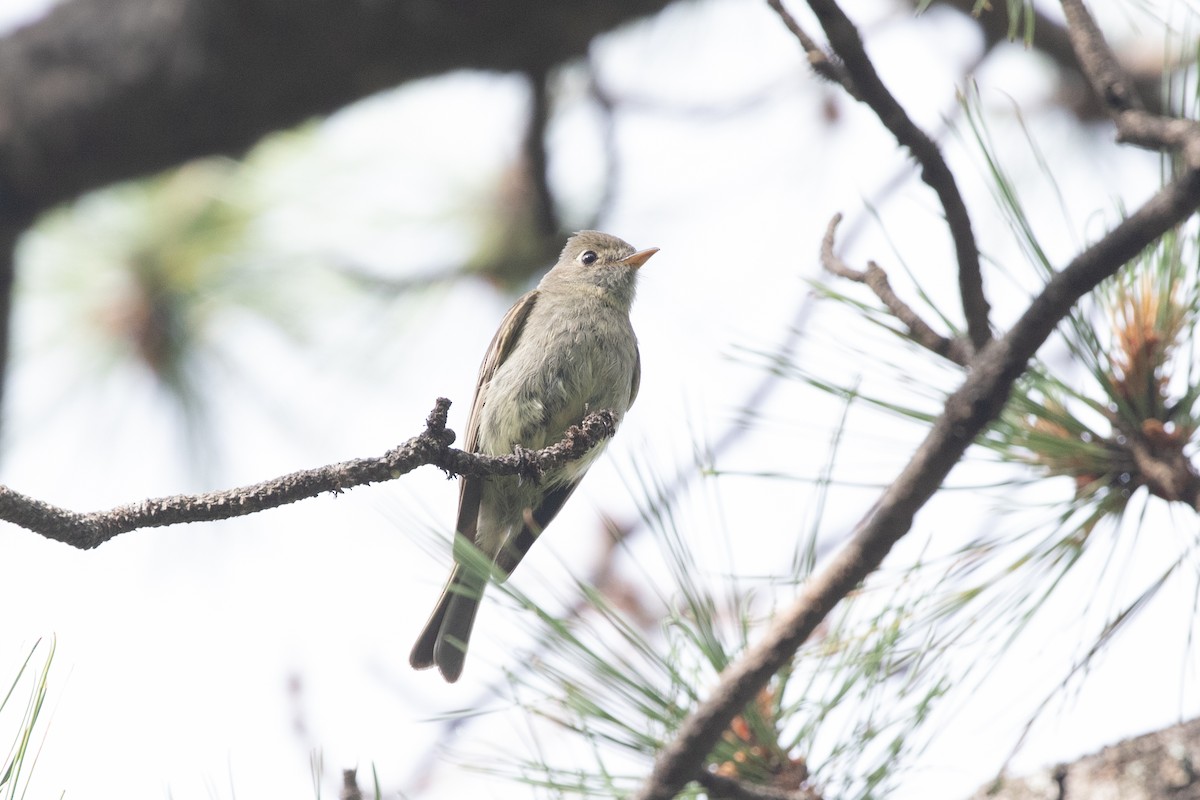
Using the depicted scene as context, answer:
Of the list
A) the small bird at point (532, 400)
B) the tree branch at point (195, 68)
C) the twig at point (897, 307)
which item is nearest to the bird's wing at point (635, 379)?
the small bird at point (532, 400)

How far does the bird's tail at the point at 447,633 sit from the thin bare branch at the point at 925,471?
2.71m

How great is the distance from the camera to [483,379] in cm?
535

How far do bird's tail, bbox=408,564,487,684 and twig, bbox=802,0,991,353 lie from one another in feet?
9.36

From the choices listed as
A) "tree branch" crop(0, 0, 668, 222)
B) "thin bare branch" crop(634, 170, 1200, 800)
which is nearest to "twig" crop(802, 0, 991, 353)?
"thin bare branch" crop(634, 170, 1200, 800)

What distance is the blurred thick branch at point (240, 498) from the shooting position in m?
2.15

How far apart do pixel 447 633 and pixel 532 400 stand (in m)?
0.97

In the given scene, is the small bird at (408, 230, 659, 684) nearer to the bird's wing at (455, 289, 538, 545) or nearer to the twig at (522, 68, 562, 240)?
the bird's wing at (455, 289, 538, 545)

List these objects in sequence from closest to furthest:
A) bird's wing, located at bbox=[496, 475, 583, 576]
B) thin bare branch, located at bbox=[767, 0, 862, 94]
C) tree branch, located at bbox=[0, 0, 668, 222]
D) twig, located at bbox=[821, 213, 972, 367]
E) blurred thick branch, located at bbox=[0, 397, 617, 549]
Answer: thin bare branch, located at bbox=[767, 0, 862, 94] → blurred thick branch, located at bbox=[0, 397, 617, 549] → twig, located at bbox=[821, 213, 972, 367] → tree branch, located at bbox=[0, 0, 668, 222] → bird's wing, located at bbox=[496, 475, 583, 576]

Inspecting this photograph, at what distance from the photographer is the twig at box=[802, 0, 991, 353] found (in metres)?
1.95

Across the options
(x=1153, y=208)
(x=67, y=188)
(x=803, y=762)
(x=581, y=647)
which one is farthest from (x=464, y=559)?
(x=67, y=188)

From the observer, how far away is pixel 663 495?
7.94 feet

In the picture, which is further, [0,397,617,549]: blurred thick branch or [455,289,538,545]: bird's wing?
[455,289,538,545]: bird's wing

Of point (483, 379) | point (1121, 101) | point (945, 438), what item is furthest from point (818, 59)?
point (483, 379)

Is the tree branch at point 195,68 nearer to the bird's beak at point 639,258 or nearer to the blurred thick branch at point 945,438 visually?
the bird's beak at point 639,258
